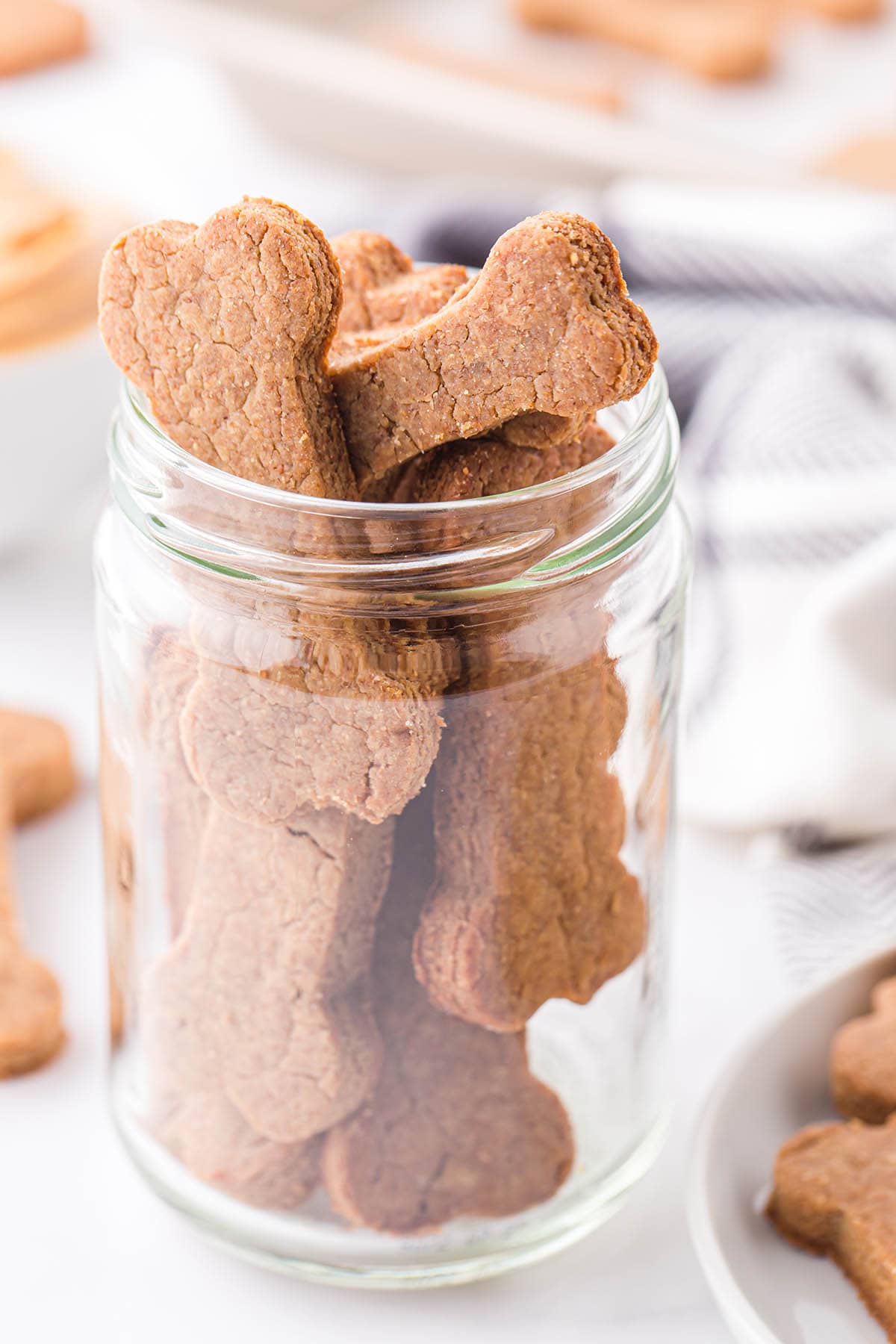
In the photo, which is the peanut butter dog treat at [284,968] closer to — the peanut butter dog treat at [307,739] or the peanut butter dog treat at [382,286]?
the peanut butter dog treat at [307,739]

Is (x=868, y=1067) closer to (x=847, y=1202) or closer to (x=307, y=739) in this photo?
(x=847, y=1202)

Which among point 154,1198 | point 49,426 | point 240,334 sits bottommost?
point 154,1198

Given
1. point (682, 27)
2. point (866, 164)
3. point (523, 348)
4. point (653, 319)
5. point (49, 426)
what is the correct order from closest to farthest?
point (523, 348)
point (49, 426)
point (653, 319)
point (866, 164)
point (682, 27)

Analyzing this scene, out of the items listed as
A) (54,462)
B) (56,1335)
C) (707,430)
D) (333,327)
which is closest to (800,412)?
(707,430)

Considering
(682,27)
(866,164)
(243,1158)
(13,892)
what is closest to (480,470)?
(243,1158)

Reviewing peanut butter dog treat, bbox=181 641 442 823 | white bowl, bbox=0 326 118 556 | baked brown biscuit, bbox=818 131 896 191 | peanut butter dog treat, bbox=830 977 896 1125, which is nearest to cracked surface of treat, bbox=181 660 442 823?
peanut butter dog treat, bbox=181 641 442 823

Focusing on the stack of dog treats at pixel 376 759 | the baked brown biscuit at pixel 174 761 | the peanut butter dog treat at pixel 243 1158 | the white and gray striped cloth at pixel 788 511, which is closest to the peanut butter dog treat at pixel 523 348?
the stack of dog treats at pixel 376 759

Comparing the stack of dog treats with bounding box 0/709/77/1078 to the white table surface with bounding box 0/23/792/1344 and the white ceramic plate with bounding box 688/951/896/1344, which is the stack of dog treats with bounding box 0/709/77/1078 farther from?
the white ceramic plate with bounding box 688/951/896/1344
